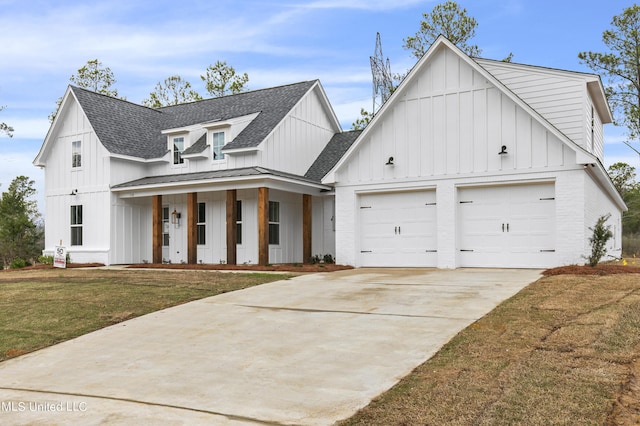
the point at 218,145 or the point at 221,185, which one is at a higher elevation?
the point at 218,145

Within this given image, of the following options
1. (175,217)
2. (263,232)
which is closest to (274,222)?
(263,232)

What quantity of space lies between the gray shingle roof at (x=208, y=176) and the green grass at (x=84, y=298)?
4.26 metres

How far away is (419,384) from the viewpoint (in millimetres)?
5676

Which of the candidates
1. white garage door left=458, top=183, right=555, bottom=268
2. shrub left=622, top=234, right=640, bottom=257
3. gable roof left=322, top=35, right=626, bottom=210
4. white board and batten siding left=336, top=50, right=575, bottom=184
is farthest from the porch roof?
shrub left=622, top=234, right=640, bottom=257

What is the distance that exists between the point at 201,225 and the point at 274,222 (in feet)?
10.1

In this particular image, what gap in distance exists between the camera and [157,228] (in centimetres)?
2142

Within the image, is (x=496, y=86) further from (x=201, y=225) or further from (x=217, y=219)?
(x=201, y=225)

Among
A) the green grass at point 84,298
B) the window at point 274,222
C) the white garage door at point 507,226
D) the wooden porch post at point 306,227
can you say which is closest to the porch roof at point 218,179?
the wooden porch post at point 306,227

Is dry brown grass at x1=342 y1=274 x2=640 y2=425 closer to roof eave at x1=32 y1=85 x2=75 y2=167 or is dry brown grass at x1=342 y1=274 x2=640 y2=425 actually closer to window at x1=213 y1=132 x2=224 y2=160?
window at x1=213 y1=132 x2=224 y2=160

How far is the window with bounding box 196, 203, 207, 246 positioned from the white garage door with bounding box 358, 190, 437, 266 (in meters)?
7.14

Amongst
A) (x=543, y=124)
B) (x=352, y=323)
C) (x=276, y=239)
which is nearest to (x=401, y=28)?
(x=276, y=239)

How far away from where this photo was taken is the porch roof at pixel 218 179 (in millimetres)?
18688

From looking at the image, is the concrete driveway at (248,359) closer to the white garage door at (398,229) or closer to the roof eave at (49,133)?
the white garage door at (398,229)

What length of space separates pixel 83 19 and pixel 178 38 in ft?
13.0
